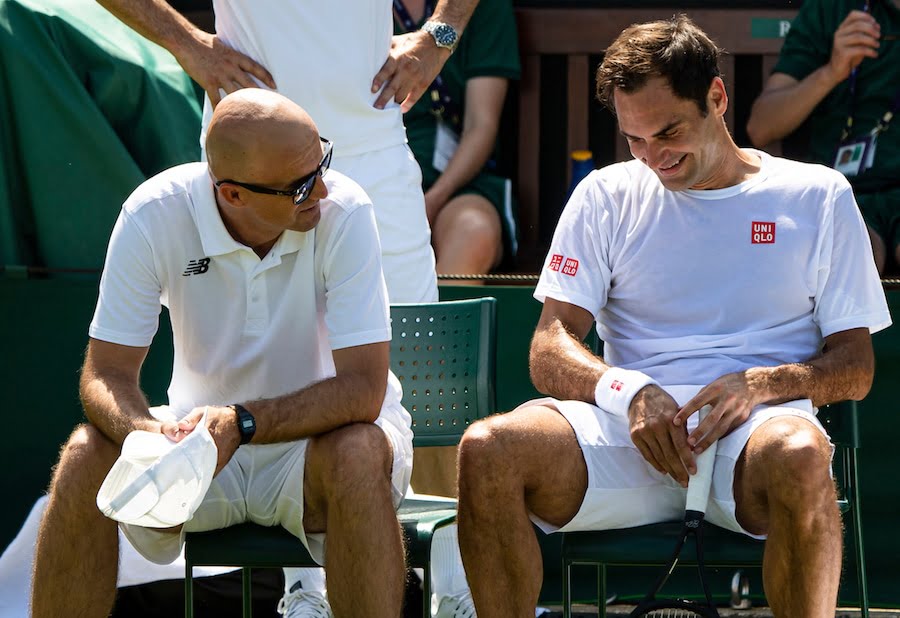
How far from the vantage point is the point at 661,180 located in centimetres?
336

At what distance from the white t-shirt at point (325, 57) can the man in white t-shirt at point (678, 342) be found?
0.76 m

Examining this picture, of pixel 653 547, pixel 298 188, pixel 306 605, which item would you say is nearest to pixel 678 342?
pixel 653 547

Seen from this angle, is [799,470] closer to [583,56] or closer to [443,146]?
[443,146]

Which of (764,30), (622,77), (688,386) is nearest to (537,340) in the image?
(688,386)

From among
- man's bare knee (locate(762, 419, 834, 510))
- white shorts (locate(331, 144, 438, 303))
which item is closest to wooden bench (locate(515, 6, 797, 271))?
white shorts (locate(331, 144, 438, 303))

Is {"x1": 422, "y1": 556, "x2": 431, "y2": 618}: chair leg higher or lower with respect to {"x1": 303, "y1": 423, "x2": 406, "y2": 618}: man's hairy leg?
lower

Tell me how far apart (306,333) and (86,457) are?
56cm

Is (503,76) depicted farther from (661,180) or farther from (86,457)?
(86,457)

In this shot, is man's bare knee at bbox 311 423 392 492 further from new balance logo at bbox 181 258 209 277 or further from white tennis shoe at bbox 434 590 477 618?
white tennis shoe at bbox 434 590 477 618

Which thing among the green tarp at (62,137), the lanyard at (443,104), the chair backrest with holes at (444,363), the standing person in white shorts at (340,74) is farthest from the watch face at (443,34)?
the green tarp at (62,137)

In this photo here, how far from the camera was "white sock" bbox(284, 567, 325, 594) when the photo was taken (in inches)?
150

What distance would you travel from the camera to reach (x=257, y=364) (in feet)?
10.6

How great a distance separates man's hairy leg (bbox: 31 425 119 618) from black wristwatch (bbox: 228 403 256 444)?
307mm

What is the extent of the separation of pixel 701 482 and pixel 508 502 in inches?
15.8
